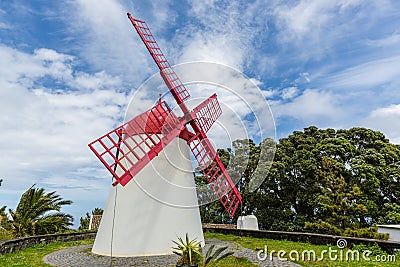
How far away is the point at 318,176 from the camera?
19.5 m

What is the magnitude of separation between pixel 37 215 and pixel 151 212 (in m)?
8.06

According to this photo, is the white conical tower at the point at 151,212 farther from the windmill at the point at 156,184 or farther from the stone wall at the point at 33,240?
the stone wall at the point at 33,240

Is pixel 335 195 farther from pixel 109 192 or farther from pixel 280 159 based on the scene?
pixel 109 192

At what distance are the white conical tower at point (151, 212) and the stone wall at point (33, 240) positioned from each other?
2.57m

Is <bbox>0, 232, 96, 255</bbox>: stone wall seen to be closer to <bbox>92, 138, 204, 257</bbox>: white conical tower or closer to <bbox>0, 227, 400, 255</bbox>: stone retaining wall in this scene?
<bbox>0, 227, 400, 255</bbox>: stone retaining wall

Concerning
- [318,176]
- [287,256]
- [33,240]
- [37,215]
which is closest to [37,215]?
[37,215]

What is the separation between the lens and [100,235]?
32.4 feet

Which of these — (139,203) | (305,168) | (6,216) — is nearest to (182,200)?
(139,203)

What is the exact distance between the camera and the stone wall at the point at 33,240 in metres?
9.62

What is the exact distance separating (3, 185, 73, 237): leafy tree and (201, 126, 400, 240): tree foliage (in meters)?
9.52

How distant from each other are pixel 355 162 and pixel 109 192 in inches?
587

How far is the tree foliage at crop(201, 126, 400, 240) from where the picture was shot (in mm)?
17922

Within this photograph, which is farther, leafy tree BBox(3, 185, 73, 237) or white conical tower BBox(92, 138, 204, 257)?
leafy tree BBox(3, 185, 73, 237)

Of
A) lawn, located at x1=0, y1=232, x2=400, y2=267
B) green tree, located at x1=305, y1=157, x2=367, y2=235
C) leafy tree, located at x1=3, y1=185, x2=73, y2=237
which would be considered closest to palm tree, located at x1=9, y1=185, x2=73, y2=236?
leafy tree, located at x1=3, y1=185, x2=73, y2=237
